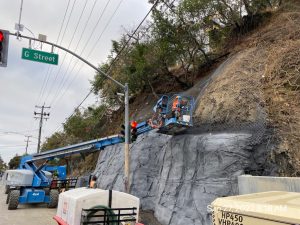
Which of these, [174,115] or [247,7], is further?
[247,7]

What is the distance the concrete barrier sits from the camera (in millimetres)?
7273

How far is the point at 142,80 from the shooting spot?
26375 millimetres

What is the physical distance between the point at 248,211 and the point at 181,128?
11.1 metres

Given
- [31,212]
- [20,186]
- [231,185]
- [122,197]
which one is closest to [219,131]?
[231,185]

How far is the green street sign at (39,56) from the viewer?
1360cm

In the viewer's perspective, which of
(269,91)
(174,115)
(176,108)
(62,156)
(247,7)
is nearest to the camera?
(269,91)

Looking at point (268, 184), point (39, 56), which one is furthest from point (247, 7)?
point (268, 184)

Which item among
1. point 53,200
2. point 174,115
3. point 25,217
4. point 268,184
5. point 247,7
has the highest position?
point 247,7

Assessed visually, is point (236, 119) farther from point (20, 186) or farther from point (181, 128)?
point (20, 186)

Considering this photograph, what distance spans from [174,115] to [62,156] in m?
11.1

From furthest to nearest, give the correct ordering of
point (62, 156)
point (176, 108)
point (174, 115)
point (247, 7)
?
point (247, 7), point (62, 156), point (174, 115), point (176, 108)

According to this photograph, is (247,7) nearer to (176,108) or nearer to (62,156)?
(176,108)

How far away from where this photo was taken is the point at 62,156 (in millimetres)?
22328

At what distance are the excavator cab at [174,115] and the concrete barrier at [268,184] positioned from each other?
6.12 metres
